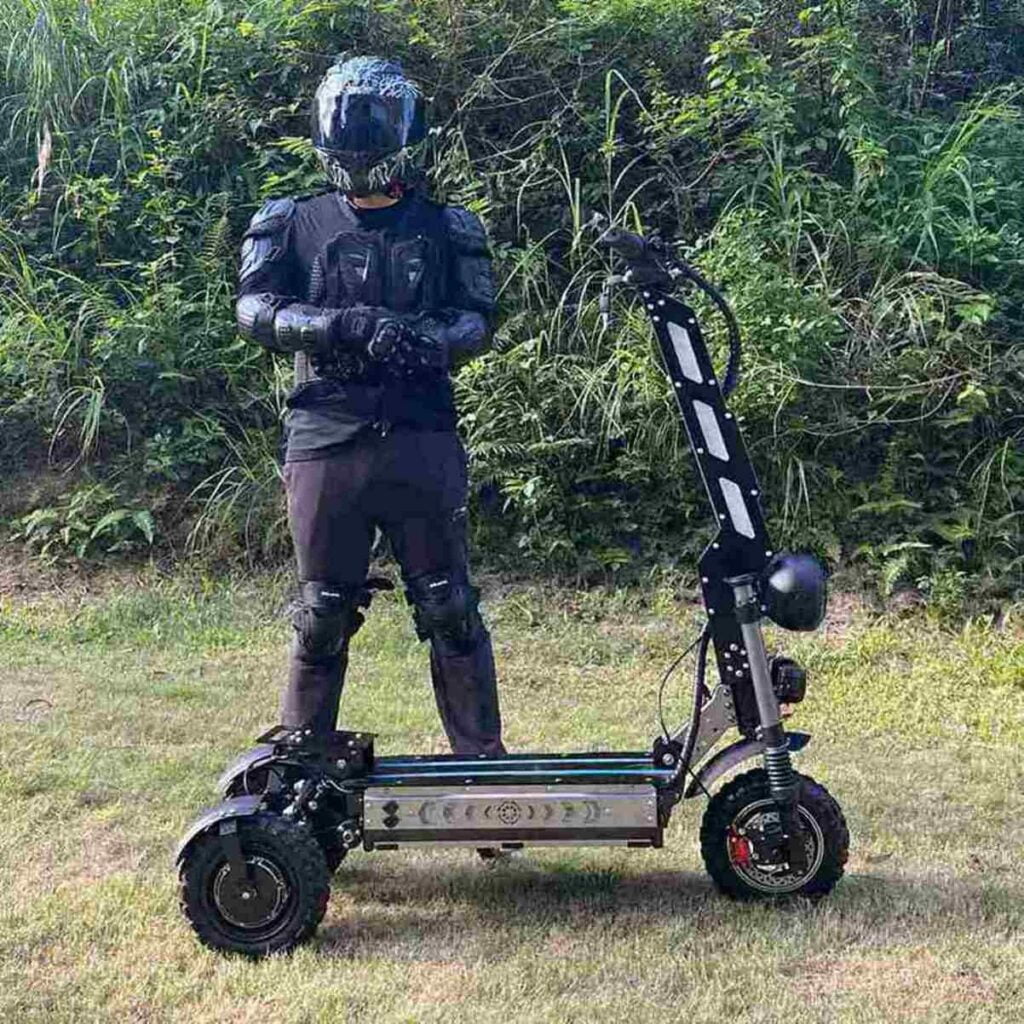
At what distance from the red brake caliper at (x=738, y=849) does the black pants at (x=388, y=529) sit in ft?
2.25

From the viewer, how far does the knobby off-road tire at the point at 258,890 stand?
3.09m

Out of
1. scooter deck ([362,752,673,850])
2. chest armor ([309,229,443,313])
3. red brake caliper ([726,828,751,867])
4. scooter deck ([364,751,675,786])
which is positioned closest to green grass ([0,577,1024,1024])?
red brake caliper ([726,828,751,867])

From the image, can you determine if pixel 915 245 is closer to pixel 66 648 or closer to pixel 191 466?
pixel 191 466

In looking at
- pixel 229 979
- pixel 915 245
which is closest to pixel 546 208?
pixel 915 245

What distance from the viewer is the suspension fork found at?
3.16m

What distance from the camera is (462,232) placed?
3.52m

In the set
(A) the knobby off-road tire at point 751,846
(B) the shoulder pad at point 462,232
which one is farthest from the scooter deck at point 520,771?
(B) the shoulder pad at point 462,232

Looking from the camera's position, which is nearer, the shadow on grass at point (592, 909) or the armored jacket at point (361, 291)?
the shadow on grass at point (592, 909)

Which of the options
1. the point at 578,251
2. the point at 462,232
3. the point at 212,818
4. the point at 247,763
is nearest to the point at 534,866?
the point at 247,763

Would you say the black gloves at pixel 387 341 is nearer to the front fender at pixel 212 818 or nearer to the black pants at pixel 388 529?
the black pants at pixel 388 529

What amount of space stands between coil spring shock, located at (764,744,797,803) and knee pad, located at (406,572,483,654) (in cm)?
85

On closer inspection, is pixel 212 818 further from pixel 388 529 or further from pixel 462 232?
pixel 462 232

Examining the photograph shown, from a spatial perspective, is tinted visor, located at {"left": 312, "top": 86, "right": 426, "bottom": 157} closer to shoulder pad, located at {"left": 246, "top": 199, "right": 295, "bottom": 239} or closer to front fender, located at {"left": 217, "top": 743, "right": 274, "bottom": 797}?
shoulder pad, located at {"left": 246, "top": 199, "right": 295, "bottom": 239}

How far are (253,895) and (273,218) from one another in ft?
5.57
